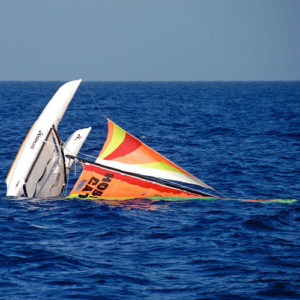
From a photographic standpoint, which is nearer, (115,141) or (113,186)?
(113,186)

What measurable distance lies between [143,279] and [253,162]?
1704 centimetres

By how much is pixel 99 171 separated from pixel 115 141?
1344mm

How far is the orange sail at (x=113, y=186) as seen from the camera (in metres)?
18.8

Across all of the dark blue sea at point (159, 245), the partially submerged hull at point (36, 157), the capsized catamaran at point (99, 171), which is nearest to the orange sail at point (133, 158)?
the capsized catamaran at point (99, 171)

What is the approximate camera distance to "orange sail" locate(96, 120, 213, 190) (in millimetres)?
18906

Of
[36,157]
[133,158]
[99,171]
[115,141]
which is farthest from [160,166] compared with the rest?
[36,157]

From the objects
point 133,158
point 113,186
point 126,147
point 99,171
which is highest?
point 126,147

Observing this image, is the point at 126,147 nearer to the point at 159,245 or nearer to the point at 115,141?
the point at 115,141

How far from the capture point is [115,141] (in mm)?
19578

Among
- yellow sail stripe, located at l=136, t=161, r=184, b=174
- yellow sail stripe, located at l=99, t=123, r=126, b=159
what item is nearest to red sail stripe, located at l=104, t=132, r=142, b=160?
yellow sail stripe, located at l=99, t=123, r=126, b=159

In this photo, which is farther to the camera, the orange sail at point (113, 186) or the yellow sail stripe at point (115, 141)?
the yellow sail stripe at point (115, 141)

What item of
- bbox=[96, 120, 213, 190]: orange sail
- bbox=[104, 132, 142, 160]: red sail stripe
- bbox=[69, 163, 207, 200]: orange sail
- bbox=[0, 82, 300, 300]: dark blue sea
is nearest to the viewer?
bbox=[0, 82, 300, 300]: dark blue sea

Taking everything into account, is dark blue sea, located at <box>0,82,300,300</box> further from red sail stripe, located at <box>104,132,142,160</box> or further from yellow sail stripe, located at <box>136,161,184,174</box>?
red sail stripe, located at <box>104,132,142,160</box>

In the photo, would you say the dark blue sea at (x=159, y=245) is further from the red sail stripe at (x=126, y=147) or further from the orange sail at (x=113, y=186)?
the red sail stripe at (x=126, y=147)
